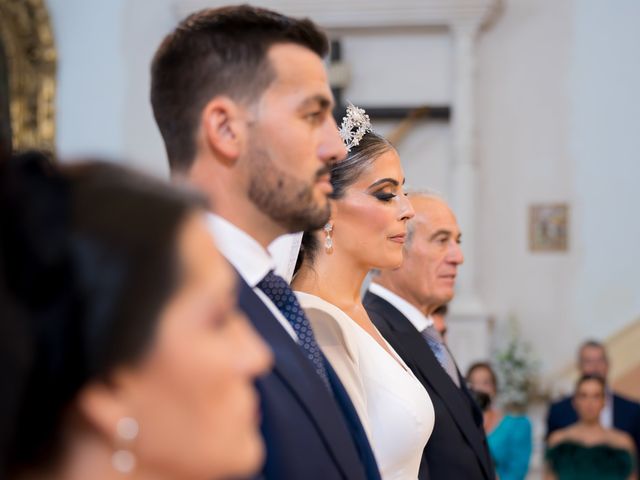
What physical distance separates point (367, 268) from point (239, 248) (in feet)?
3.69

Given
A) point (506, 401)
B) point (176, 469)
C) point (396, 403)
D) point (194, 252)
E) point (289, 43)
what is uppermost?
point (289, 43)

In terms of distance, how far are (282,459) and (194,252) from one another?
29.0 inches

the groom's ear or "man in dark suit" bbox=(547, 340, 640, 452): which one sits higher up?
the groom's ear

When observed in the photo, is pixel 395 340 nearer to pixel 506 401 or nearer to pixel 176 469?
pixel 176 469

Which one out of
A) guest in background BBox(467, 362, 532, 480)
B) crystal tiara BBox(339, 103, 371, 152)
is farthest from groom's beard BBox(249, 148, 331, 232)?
guest in background BBox(467, 362, 532, 480)

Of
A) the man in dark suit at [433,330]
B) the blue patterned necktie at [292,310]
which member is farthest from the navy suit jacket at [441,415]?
the blue patterned necktie at [292,310]

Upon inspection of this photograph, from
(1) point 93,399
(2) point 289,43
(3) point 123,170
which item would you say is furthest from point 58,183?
(2) point 289,43

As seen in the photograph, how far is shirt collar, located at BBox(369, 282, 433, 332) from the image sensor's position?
3840mm

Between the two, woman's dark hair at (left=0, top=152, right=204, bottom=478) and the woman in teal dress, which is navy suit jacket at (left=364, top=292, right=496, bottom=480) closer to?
woman's dark hair at (left=0, top=152, right=204, bottom=478)

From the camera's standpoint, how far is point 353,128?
3092 mm

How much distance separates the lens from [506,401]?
9.64 metres

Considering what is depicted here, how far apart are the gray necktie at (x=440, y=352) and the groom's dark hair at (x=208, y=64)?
210 cm

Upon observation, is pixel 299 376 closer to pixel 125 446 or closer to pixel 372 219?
pixel 125 446

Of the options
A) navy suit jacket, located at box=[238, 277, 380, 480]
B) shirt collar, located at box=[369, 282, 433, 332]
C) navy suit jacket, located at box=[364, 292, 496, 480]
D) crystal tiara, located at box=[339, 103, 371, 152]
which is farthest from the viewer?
shirt collar, located at box=[369, 282, 433, 332]
